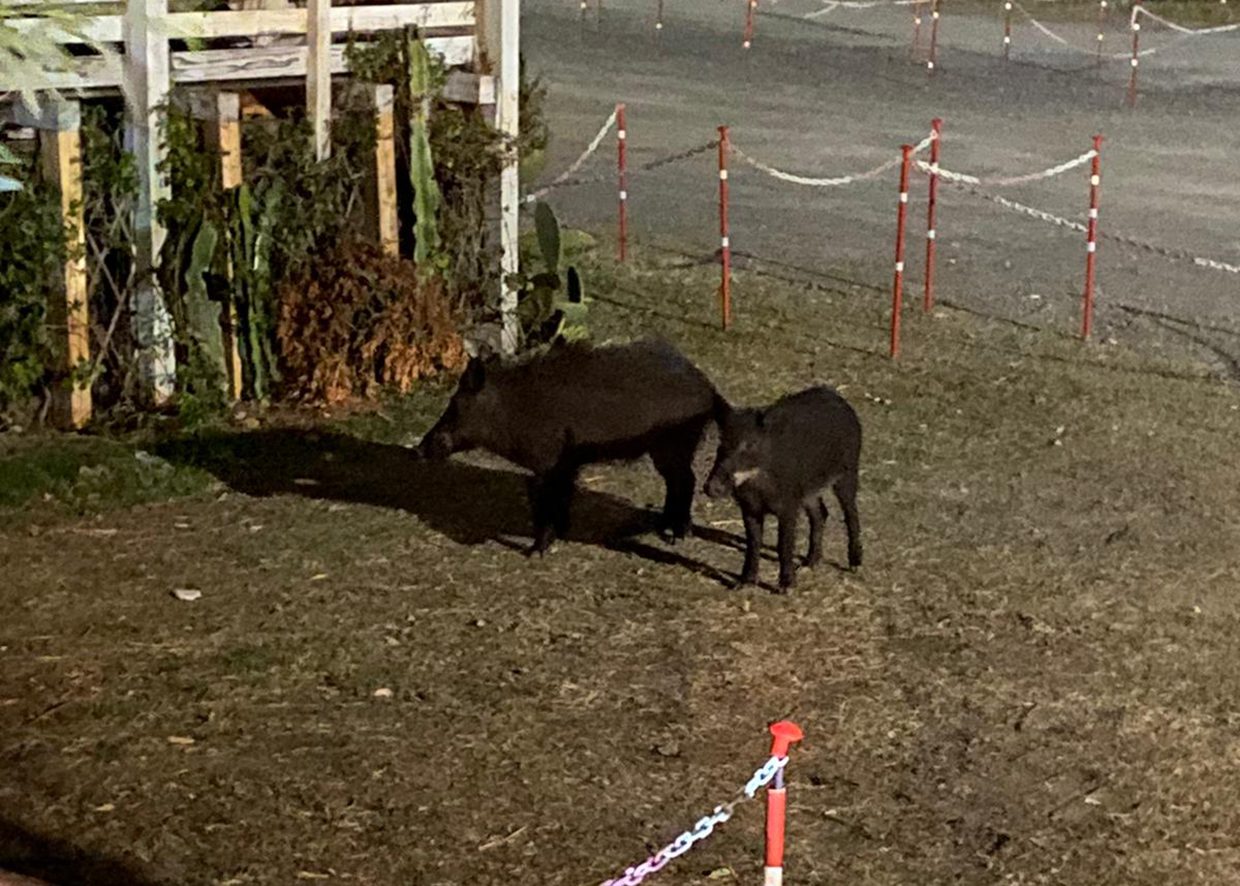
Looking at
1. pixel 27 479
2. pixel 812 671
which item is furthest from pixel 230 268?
pixel 812 671

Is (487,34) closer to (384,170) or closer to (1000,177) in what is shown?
(384,170)

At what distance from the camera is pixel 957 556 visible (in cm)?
859

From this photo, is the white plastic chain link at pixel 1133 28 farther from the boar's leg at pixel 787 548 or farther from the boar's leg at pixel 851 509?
the boar's leg at pixel 787 548

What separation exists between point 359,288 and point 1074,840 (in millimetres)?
5821

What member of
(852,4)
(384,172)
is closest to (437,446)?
(384,172)

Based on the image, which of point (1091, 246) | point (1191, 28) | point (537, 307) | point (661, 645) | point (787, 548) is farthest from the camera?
point (1191, 28)

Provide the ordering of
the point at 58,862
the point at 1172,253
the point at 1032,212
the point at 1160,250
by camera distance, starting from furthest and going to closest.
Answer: the point at 1160,250 → the point at 1172,253 → the point at 1032,212 → the point at 58,862

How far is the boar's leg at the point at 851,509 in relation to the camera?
8182 mm

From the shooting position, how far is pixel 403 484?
31.4 ft

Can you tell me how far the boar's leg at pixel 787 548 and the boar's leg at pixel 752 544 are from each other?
100mm

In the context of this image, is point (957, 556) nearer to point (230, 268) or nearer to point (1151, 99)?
point (230, 268)

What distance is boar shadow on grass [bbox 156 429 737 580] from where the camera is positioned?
29.2 ft

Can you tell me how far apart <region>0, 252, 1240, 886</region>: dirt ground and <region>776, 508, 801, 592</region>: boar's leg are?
117 millimetres

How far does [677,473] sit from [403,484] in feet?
5.75
